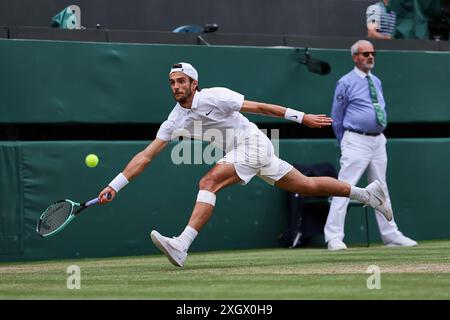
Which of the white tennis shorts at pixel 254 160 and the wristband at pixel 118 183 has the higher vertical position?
the white tennis shorts at pixel 254 160

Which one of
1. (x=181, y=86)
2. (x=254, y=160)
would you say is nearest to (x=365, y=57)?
(x=254, y=160)

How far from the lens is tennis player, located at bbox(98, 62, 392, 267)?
9984 millimetres

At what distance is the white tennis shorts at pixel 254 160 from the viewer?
Result: 10.2 meters

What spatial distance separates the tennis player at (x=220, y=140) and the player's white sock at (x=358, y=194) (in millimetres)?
600

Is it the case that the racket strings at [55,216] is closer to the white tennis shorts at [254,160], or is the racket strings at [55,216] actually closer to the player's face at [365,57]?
the white tennis shorts at [254,160]

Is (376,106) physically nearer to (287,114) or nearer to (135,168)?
(287,114)

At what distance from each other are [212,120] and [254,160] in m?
0.53

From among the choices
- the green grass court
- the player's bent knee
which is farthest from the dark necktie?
the player's bent knee

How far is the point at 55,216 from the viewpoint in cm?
1011

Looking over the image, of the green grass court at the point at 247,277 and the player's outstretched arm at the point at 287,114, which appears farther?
the player's outstretched arm at the point at 287,114

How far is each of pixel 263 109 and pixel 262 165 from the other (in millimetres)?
604

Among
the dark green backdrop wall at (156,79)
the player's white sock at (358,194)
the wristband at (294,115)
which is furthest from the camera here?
the dark green backdrop wall at (156,79)
